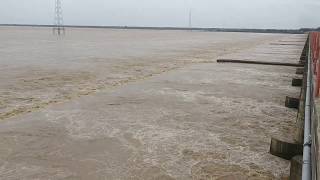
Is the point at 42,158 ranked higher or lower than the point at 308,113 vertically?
lower

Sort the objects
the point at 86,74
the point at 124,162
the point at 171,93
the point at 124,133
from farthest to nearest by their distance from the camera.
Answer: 1. the point at 86,74
2. the point at 171,93
3. the point at 124,133
4. the point at 124,162

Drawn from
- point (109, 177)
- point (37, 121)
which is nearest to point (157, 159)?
point (109, 177)

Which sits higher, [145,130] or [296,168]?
[296,168]

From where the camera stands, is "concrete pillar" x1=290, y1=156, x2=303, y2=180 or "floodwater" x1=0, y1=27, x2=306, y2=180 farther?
"floodwater" x1=0, y1=27, x2=306, y2=180

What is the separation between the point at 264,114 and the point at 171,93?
244cm

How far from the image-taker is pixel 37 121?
19.8 feet

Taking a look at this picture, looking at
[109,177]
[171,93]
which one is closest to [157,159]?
[109,177]

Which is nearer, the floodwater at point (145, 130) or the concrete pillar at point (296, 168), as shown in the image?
the concrete pillar at point (296, 168)

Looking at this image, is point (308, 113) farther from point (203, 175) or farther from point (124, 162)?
point (124, 162)

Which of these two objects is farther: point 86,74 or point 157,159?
point 86,74

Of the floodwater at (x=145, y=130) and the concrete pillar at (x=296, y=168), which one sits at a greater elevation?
the concrete pillar at (x=296, y=168)

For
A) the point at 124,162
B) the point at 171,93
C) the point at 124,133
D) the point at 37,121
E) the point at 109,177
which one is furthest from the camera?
the point at 171,93

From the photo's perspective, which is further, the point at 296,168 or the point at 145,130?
the point at 145,130

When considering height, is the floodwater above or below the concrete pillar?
below
